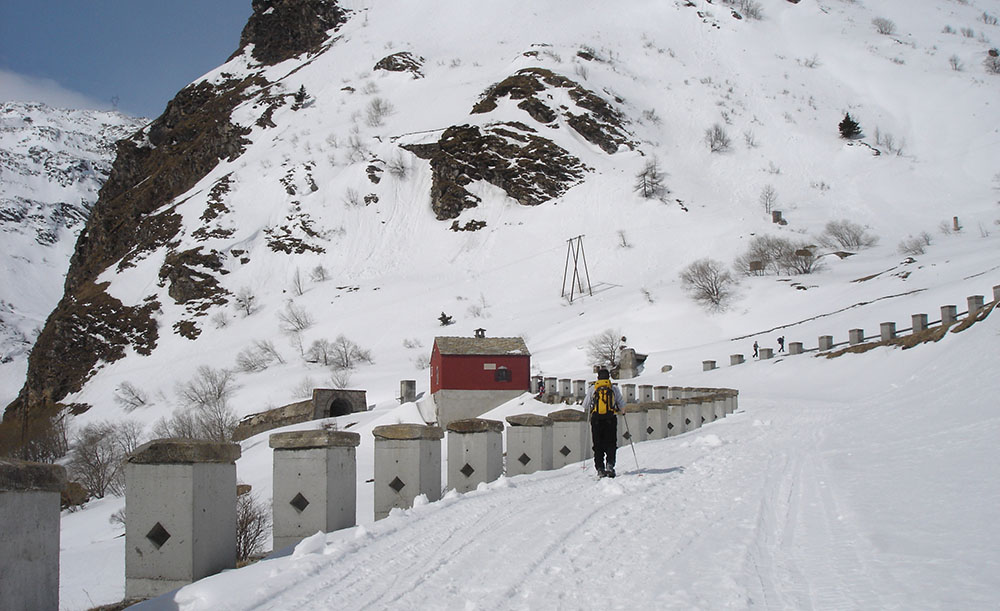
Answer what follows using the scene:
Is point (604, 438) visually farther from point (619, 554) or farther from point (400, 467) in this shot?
point (619, 554)

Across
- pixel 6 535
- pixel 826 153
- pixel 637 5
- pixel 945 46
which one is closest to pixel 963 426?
pixel 6 535

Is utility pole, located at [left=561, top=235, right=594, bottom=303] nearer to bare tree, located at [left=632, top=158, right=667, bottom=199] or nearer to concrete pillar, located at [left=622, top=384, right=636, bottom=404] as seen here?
bare tree, located at [left=632, top=158, right=667, bottom=199]

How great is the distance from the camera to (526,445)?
12.9 metres

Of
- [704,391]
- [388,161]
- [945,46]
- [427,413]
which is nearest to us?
[704,391]

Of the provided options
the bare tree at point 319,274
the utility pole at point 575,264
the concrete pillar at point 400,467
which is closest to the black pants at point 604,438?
the concrete pillar at point 400,467

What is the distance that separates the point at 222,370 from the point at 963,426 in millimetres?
62691

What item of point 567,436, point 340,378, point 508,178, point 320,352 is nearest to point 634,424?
point 567,436

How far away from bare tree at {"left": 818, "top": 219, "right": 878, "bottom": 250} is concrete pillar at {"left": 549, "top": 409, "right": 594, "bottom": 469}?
61.7m

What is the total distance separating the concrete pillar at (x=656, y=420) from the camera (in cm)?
1894

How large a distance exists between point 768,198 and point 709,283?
24257mm

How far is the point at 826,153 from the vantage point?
8800 cm

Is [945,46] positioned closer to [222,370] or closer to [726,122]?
[726,122]

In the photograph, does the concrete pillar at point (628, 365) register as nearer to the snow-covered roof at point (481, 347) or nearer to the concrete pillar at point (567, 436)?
the snow-covered roof at point (481, 347)

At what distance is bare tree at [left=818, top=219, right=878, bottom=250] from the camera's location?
2717 inches
